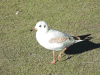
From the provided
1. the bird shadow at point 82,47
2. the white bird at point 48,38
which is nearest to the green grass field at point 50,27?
the bird shadow at point 82,47

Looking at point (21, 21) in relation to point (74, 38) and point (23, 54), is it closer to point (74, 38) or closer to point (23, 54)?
point (23, 54)

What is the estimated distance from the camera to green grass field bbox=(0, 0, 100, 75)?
243 inches

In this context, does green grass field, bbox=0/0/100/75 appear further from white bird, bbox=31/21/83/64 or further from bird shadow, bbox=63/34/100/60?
white bird, bbox=31/21/83/64

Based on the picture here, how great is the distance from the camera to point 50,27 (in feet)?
29.3

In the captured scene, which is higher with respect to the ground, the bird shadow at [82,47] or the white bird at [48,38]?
the white bird at [48,38]

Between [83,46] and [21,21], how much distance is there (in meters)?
4.41

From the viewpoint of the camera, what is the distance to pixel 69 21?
9.34m

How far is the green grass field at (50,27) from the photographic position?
20.2 ft

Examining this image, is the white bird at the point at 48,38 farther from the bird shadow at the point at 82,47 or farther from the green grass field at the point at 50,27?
the bird shadow at the point at 82,47

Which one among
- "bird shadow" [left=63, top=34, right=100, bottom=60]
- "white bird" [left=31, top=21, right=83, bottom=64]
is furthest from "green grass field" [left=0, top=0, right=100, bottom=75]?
"white bird" [left=31, top=21, right=83, bottom=64]

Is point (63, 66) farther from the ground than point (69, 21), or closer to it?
closer to it

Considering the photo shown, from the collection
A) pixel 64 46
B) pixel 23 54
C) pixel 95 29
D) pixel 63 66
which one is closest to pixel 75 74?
pixel 63 66

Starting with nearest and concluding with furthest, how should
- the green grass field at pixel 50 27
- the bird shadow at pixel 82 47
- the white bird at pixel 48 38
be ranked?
the white bird at pixel 48 38 → the green grass field at pixel 50 27 → the bird shadow at pixel 82 47

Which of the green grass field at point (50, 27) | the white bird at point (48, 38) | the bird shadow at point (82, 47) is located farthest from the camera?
the bird shadow at point (82, 47)
